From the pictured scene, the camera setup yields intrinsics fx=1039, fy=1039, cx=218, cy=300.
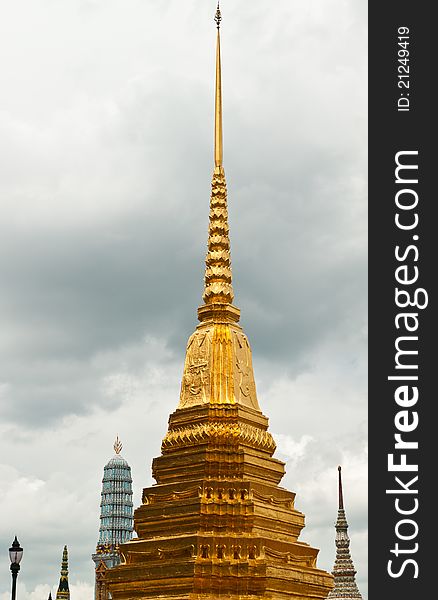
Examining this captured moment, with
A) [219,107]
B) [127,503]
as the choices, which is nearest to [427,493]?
[219,107]

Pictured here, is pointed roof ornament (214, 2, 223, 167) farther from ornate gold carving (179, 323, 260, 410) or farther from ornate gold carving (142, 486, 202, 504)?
ornate gold carving (142, 486, 202, 504)

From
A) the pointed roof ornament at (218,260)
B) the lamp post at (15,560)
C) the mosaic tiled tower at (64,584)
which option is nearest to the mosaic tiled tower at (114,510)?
the mosaic tiled tower at (64,584)

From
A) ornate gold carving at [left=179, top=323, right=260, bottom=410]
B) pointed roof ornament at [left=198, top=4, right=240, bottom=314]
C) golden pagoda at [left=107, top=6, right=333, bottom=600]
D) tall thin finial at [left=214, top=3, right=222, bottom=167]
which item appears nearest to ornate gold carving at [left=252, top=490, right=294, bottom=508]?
golden pagoda at [left=107, top=6, right=333, bottom=600]

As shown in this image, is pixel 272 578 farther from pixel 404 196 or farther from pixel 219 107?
pixel 219 107

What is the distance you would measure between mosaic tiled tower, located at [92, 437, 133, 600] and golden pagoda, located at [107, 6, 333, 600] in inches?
1684

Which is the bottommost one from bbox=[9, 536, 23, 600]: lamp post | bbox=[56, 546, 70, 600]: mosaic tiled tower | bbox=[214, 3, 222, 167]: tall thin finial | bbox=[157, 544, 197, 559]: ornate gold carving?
bbox=[9, 536, 23, 600]: lamp post

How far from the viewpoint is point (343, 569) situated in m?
54.9

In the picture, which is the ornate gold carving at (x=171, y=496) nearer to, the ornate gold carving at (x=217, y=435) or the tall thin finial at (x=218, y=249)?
the ornate gold carving at (x=217, y=435)

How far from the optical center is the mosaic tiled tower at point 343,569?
176 feet

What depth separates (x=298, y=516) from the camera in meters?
30.4

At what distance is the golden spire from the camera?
3219cm

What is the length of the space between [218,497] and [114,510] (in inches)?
1860

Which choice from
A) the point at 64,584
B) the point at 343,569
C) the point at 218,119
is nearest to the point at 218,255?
the point at 218,119

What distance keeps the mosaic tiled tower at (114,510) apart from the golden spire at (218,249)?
42570mm
